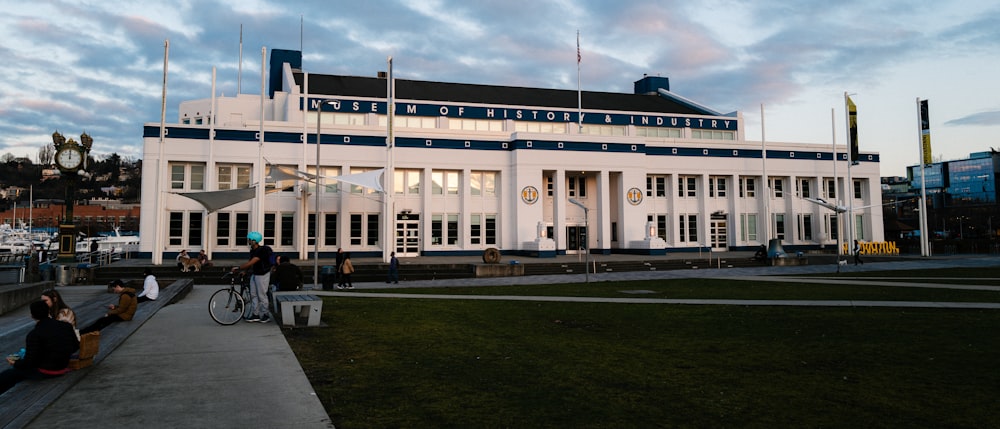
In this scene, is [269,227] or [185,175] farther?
[269,227]

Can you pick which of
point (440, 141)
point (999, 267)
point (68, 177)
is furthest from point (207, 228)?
point (999, 267)

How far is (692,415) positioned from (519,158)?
3558cm

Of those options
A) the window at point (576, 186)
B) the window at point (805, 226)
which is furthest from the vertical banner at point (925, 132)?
the window at point (576, 186)

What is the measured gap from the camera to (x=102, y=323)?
415 inches

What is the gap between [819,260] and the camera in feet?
132

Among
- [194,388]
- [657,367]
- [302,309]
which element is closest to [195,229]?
[302,309]

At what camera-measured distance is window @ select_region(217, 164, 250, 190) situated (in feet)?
122

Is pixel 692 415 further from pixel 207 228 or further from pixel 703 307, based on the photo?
pixel 207 228

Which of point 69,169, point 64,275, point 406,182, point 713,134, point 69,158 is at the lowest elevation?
point 64,275

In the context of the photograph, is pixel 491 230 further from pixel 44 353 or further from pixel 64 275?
→ pixel 44 353

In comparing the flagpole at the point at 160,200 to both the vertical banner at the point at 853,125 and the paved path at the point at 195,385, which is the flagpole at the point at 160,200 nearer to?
the paved path at the point at 195,385

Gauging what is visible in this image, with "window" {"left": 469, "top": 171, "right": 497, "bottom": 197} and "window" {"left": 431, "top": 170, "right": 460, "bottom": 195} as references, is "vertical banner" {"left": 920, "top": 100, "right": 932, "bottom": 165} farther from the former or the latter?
"window" {"left": 431, "top": 170, "right": 460, "bottom": 195}

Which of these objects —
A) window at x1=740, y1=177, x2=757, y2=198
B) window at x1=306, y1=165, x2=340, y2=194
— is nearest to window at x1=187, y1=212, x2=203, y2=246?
window at x1=306, y1=165, x2=340, y2=194

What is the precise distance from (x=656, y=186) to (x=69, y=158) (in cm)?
3973
